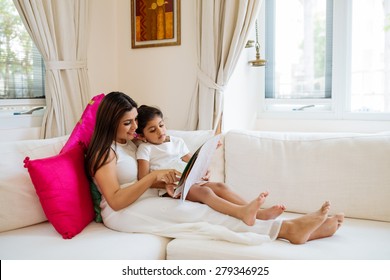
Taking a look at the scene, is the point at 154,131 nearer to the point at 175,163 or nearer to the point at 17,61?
the point at 175,163

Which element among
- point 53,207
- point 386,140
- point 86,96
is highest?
point 86,96

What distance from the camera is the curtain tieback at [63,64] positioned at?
2658mm

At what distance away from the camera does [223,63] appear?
282 centimetres

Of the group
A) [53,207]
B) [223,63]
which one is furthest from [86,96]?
[53,207]

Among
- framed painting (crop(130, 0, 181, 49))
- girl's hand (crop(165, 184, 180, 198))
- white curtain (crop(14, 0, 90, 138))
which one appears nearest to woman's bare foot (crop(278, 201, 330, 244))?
girl's hand (crop(165, 184, 180, 198))

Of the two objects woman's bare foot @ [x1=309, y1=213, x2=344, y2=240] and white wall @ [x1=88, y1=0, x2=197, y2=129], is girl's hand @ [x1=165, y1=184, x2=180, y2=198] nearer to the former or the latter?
woman's bare foot @ [x1=309, y1=213, x2=344, y2=240]

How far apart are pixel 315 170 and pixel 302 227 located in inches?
21.4

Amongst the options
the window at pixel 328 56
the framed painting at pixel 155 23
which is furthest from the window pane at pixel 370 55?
the framed painting at pixel 155 23

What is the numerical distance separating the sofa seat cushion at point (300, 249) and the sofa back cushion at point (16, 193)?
0.68 metres

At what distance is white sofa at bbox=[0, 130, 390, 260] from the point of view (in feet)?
5.45
